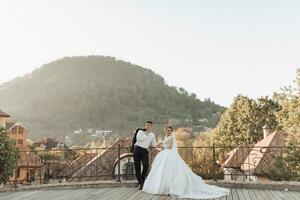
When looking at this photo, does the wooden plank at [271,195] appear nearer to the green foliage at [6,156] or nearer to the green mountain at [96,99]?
the green foliage at [6,156]

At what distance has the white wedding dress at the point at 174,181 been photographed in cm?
842

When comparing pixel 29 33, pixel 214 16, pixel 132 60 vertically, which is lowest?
pixel 214 16

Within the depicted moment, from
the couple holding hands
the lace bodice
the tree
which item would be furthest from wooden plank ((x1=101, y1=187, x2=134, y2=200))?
the tree

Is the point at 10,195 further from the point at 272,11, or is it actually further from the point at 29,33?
the point at 29,33

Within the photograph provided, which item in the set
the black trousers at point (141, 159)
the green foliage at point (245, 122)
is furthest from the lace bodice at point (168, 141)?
the green foliage at point (245, 122)

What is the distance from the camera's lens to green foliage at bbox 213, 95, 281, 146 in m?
41.7

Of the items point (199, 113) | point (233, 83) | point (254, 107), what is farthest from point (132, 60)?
point (254, 107)

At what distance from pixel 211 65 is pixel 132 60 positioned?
1981 inches

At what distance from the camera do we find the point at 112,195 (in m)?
8.78

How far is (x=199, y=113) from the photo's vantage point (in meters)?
77.6

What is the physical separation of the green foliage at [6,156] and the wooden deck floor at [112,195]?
61cm

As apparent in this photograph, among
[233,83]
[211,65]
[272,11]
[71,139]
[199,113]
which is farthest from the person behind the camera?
[199,113]

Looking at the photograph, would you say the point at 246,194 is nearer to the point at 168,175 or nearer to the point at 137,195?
the point at 168,175

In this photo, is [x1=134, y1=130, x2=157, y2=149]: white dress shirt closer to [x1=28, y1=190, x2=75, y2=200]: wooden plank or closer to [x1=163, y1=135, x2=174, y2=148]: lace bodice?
[x1=163, y1=135, x2=174, y2=148]: lace bodice
